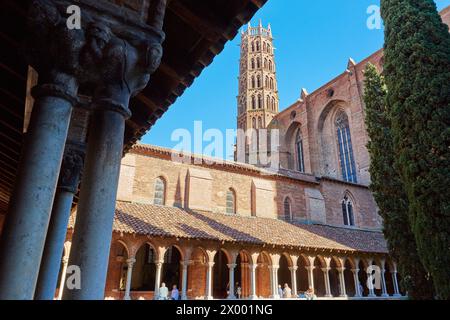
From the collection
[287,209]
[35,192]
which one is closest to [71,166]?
[35,192]

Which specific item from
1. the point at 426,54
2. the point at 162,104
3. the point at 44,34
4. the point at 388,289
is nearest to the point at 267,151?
the point at 388,289

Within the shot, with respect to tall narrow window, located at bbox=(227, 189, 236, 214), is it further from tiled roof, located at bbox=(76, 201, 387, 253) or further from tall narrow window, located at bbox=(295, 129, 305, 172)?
tall narrow window, located at bbox=(295, 129, 305, 172)

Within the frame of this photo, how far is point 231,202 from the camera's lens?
21047mm

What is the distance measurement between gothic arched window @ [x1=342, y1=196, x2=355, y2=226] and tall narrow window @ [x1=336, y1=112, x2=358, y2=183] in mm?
4082

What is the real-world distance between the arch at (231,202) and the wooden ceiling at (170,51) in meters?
15.6

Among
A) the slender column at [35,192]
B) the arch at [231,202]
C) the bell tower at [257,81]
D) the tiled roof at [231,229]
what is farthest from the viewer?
the bell tower at [257,81]

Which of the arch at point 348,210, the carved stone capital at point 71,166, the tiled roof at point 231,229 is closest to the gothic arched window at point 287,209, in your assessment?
the tiled roof at point 231,229

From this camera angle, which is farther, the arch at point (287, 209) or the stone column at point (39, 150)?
the arch at point (287, 209)

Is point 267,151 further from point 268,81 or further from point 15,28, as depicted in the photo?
point 15,28

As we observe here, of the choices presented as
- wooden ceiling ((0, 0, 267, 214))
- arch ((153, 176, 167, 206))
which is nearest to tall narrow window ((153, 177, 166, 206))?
arch ((153, 176, 167, 206))

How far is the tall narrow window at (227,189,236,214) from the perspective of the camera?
20934mm

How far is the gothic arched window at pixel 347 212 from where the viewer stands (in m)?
24.4

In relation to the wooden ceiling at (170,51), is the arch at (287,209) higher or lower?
higher

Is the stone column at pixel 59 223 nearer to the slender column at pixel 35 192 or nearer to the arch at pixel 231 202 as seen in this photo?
the slender column at pixel 35 192
